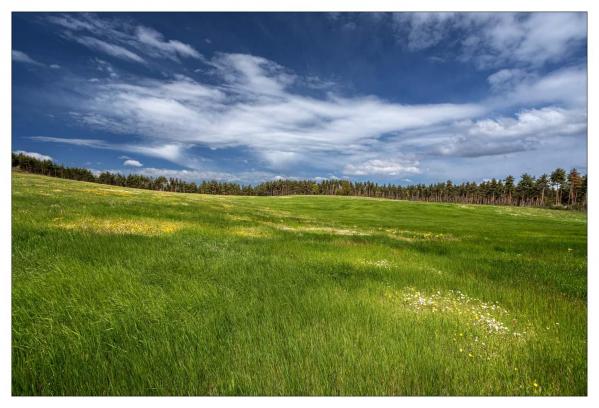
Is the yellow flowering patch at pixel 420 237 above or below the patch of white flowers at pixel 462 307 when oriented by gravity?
below

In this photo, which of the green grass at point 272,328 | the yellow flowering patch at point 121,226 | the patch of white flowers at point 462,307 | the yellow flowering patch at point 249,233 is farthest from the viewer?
the yellow flowering patch at point 249,233

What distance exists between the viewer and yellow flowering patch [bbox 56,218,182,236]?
960cm

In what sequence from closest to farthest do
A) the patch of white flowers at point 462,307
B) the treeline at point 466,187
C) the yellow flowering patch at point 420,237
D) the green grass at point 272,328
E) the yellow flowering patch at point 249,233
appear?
the green grass at point 272,328, the patch of white flowers at point 462,307, the yellow flowering patch at point 249,233, the yellow flowering patch at point 420,237, the treeline at point 466,187

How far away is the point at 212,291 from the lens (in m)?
5.30

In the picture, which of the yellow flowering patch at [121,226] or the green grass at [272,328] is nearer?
the green grass at [272,328]

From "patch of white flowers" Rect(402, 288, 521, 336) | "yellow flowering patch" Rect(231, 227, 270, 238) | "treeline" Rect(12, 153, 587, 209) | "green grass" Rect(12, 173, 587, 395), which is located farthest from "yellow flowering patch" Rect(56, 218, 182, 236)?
"treeline" Rect(12, 153, 587, 209)

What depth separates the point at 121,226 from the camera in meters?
11.0

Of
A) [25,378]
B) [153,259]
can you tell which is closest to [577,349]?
[25,378]

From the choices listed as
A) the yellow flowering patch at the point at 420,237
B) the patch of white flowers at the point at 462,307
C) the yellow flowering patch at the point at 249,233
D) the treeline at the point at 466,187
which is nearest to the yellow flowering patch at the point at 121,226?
the yellow flowering patch at the point at 249,233

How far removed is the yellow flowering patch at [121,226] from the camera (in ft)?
31.5

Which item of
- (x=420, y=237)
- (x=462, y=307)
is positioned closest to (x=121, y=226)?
(x=462, y=307)

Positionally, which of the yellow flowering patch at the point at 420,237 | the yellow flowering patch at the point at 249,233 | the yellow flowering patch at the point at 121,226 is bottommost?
the yellow flowering patch at the point at 420,237

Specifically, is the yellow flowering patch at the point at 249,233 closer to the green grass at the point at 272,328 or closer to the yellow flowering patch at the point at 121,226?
the yellow flowering patch at the point at 121,226
